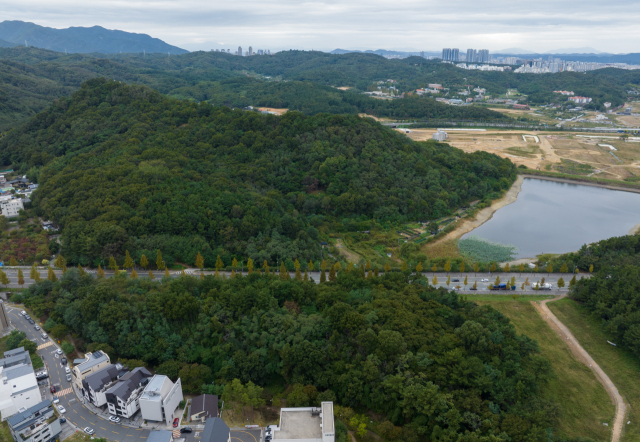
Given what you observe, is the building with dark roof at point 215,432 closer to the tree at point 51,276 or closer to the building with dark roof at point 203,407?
the building with dark roof at point 203,407

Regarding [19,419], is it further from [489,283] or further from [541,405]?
[489,283]

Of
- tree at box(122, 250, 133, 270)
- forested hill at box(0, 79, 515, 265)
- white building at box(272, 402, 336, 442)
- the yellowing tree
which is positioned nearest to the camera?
white building at box(272, 402, 336, 442)

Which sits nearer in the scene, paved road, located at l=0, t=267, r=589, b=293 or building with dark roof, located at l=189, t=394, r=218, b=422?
building with dark roof, located at l=189, t=394, r=218, b=422

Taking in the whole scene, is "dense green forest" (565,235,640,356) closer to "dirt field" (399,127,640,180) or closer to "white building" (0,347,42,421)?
"white building" (0,347,42,421)

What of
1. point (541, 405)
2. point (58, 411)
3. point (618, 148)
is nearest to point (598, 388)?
point (541, 405)

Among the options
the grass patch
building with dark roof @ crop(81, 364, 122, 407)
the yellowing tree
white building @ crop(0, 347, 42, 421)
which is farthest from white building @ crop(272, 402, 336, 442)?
the grass patch

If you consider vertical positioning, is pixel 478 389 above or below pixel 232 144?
below
